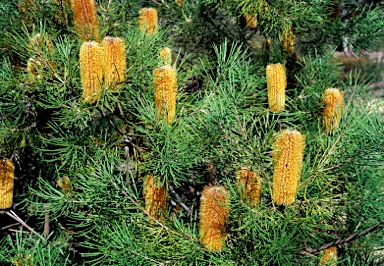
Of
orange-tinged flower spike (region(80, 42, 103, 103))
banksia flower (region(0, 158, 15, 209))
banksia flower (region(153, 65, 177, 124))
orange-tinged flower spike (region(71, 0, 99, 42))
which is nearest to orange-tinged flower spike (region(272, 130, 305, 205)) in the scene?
banksia flower (region(153, 65, 177, 124))

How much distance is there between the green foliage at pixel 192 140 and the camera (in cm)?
91

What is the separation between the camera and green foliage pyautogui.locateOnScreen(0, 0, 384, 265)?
0.91m

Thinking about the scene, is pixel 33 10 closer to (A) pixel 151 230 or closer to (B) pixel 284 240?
(A) pixel 151 230

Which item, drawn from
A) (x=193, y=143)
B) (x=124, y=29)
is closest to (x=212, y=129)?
(x=193, y=143)

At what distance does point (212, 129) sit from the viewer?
93 centimetres

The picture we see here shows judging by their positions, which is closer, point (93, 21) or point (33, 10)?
point (93, 21)

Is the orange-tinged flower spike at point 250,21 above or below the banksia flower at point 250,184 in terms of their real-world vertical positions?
above

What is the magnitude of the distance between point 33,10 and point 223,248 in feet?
2.32

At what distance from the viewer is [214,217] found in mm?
839

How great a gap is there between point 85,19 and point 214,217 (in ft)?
1.68

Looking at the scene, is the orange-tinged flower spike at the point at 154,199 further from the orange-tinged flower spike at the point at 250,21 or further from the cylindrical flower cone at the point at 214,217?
the orange-tinged flower spike at the point at 250,21

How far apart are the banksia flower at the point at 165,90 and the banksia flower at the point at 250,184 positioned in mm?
173

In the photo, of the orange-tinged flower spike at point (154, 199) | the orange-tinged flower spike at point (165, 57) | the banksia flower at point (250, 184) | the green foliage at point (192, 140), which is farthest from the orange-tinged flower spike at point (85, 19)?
the banksia flower at point (250, 184)

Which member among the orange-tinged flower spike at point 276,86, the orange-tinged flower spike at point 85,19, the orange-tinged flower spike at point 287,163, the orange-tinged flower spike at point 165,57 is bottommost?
the orange-tinged flower spike at point 287,163
